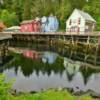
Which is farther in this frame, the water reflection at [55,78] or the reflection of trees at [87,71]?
the reflection of trees at [87,71]

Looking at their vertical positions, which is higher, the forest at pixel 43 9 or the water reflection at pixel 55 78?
the forest at pixel 43 9

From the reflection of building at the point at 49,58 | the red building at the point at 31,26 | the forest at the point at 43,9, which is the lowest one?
the reflection of building at the point at 49,58

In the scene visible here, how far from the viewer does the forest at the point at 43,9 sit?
85.9 meters

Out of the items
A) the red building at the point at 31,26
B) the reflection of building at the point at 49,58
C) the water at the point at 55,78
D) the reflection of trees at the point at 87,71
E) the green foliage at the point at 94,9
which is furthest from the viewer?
the red building at the point at 31,26

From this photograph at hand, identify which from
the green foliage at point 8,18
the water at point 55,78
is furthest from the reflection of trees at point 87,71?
the green foliage at point 8,18

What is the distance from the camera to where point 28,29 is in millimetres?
92750

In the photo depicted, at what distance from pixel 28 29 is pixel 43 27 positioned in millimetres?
5869

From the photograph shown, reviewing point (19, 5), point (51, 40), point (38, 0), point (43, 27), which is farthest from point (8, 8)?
point (51, 40)

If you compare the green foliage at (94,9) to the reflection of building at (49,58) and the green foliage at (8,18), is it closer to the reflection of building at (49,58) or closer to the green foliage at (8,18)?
the green foliage at (8,18)

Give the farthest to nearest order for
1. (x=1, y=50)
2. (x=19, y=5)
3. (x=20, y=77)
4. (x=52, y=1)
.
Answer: (x=19, y=5)
(x=52, y=1)
(x=1, y=50)
(x=20, y=77)

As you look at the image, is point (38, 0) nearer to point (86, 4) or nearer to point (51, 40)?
point (86, 4)

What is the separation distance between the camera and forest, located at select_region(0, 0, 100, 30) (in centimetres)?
8594

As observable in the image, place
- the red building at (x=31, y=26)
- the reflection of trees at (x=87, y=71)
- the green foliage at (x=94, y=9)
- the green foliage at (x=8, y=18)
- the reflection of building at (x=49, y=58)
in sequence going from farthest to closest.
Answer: the green foliage at (x=8, y=18)
the red building at (x=31, y=26)
the green foliage at (x=94, y=9)
the reflection of building at (x=49, y=58)
the reflection of trees at (x=87, y=71)

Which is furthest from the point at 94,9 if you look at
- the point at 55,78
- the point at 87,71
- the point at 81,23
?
the point at 55,78
